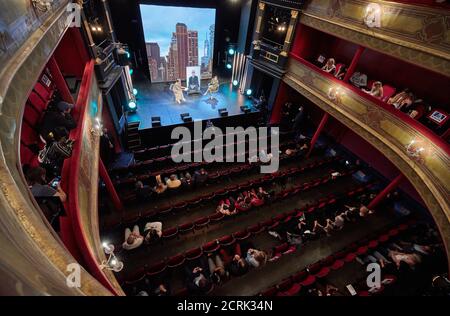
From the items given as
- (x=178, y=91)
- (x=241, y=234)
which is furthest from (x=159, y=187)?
(x=178, y=91)

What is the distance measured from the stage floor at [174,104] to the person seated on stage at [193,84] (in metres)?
0.39

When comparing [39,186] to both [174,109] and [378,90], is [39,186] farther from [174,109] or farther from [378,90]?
[378,90]

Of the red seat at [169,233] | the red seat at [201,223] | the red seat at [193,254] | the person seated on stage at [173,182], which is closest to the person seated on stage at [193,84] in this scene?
the person seated on stage at [173,182]

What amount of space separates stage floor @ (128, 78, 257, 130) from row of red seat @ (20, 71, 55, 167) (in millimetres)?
4479

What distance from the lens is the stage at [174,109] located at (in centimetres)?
1078

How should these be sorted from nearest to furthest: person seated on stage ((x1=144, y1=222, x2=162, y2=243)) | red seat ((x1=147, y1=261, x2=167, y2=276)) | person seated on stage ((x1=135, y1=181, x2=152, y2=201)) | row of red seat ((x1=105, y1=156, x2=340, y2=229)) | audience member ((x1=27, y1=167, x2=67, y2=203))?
1. audience member ((x1=27, y1=167, x2=67, y2=203))
2. red seat ((x1=147, y1=261, x2=167, y2=276))
3. person seated on stage ((x1=144, y1=222, x2=162, y2=243))
4. row of red seat ((x1=105, y1=156, x2=340, y2=229))
5. person seated on stage ((x1=135, y1=181, x2=152, y2=201))

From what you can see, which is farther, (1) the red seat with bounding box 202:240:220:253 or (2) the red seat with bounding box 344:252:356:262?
(2) the red seat with bounding box 344:252:356:262

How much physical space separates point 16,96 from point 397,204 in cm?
1214

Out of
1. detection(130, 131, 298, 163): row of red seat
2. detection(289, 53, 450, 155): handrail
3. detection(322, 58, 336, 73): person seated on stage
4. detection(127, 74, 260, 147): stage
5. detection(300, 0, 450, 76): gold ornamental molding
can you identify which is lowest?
detection(130, 131, 298, 163): row of red seat

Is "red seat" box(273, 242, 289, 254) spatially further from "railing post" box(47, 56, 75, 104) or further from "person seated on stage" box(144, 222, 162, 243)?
"railing post" box(47, 56, 75, 104)

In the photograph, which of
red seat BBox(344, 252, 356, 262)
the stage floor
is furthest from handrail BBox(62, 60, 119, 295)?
red seat BBox(344, 252, 356, 262)

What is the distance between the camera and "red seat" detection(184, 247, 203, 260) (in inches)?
242

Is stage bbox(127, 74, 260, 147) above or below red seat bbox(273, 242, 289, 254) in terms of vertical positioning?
above

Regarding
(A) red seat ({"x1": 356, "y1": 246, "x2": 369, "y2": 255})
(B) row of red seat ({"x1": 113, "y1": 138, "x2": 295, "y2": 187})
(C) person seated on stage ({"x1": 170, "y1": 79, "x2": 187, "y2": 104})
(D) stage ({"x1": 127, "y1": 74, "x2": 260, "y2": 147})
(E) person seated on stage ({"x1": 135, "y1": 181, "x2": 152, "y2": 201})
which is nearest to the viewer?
(A) red seat ({"x1": 356, "y1": 246, "x2": 369, "y2": 255})
